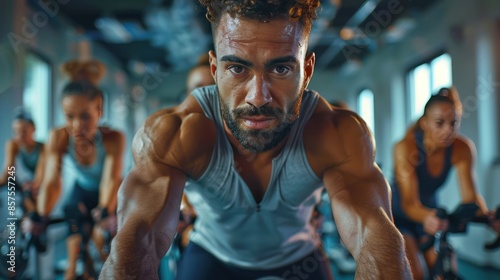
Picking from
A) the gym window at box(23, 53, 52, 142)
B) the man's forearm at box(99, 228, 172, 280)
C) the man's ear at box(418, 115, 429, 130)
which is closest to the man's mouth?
the man's forearm at box(99, 228, 172, 280)

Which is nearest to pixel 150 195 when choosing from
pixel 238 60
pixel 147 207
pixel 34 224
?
pixel 147 207

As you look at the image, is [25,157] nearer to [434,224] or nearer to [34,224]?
[34,224]

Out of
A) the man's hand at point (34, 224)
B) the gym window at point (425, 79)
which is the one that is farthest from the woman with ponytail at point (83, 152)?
the gym window at point (425, 79)

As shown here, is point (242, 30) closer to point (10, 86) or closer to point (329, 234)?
point (10, 86)

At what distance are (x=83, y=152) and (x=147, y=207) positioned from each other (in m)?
1.58

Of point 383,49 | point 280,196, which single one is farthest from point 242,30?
point 383,49

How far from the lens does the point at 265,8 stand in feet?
2.23

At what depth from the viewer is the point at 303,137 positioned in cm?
81

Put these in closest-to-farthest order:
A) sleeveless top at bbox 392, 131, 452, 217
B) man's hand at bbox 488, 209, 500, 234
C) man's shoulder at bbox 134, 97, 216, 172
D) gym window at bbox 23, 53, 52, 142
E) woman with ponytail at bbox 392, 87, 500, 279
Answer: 1. man's shoulder at bbox 134, 97, 216, 172
2. man's hand at bbox 488, 209, 500, 234
3. woman with ponytail at bbox 392, 87, 500, 279
4. sleeveless top at bbox 392, 131, 452, 217
5. gym window at bbox 23, 53, 52, 142

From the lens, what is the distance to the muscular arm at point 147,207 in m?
0.65

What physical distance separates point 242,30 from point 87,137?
154cm

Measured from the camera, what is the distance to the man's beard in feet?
2.33

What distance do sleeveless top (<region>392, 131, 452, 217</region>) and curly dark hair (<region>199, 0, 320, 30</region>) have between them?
1390 mm

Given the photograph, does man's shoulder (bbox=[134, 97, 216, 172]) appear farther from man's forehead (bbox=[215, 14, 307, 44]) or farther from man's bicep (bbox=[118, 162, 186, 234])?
man's forehead (bbox=[215, 14, 307, 44])
